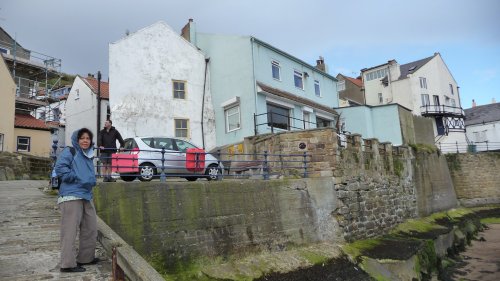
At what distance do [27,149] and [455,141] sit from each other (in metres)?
40.0

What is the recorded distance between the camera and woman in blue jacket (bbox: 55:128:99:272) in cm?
459

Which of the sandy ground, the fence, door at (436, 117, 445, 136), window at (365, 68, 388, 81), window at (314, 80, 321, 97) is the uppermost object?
window at (365, 68, 388, 81)

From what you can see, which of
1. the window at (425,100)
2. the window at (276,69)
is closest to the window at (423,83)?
the window at (425,100)

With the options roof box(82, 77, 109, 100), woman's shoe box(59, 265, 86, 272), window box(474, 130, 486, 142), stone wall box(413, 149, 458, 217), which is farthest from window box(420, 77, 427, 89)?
woman's shoe box(59, 265, 86, 272)

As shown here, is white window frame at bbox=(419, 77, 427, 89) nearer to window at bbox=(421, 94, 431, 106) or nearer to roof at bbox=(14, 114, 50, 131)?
window at bbox=(421, 94, 431, 106)

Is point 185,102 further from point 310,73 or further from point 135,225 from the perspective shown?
point 135,225

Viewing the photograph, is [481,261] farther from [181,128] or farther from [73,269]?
[73,269]

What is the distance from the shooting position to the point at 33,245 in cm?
528

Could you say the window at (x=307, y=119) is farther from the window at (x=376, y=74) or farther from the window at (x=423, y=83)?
the window at (x=376, y=74)

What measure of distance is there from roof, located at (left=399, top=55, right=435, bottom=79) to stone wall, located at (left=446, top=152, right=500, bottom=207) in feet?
39.0

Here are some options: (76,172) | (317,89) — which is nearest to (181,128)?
(317,89)

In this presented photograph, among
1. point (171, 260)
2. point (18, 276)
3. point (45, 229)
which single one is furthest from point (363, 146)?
point (18, 276)

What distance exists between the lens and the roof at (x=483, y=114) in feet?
144

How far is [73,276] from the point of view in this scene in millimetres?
4445
